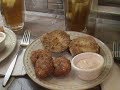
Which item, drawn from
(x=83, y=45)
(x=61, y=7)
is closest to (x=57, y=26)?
(x=61, y=7)

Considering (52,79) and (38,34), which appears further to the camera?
(38,34)

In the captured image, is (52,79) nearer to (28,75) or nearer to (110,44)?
(28,75)

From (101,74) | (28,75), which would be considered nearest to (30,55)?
(28,75)

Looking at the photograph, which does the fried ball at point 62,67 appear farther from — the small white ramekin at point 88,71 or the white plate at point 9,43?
the white plate at point 9,43

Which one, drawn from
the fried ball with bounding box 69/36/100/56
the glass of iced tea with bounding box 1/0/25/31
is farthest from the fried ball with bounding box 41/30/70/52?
the glass of iced tea with bounding box 1/0/25/31

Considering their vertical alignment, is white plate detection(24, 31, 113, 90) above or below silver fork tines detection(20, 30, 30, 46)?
below

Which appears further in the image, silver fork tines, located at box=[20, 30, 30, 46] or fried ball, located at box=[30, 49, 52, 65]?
silver fork tines, located at box=[20, 30, 30, 46]

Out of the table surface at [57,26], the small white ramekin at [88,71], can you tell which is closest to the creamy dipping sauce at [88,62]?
the small white ramekin at [88,71]

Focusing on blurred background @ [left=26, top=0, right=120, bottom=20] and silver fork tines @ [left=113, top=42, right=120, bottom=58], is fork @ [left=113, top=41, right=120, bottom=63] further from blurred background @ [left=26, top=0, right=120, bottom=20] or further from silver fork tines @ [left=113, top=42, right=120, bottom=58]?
blurred background @ [left=26, top=0, right=120, bottom=20]
